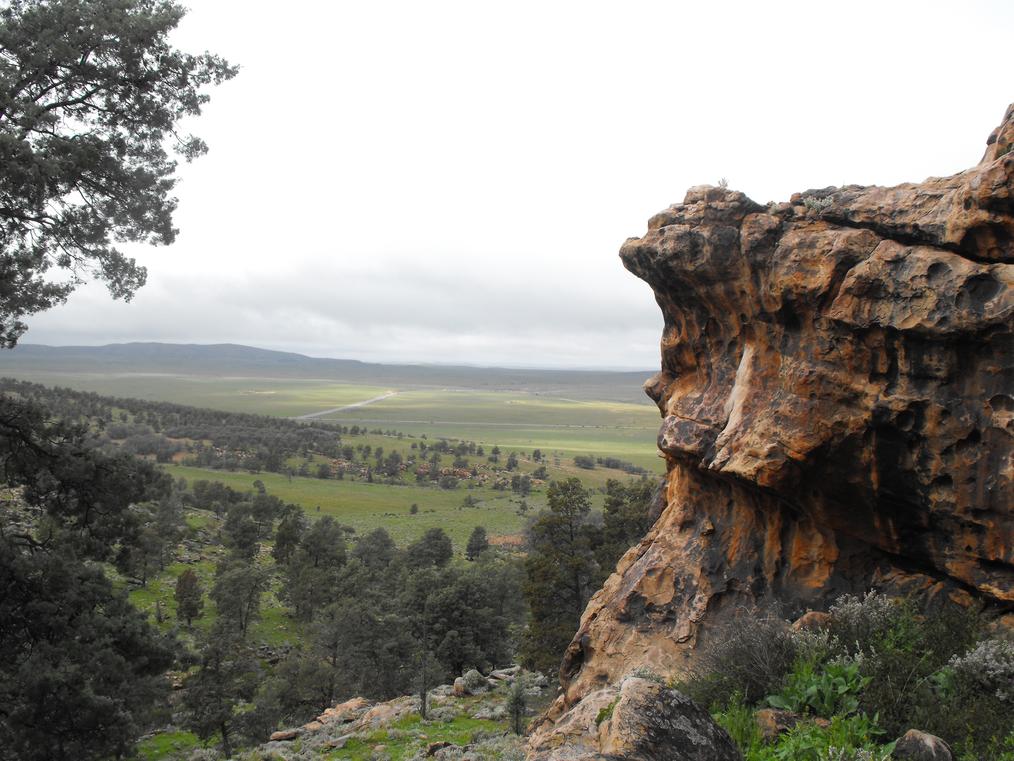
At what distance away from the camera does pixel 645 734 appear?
5.27m

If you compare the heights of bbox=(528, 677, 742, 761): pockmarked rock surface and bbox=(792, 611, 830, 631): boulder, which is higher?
bbox=(528, 677, 742, 761): pockmarked rock surface

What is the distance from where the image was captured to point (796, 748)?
6.61 m

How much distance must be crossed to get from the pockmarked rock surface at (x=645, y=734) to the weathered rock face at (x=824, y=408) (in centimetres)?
529

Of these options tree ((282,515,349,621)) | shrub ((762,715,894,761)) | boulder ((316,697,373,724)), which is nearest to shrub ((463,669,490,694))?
boulder ((316,697,373,724))

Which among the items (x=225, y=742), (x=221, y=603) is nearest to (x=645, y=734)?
(x=225, y=742)

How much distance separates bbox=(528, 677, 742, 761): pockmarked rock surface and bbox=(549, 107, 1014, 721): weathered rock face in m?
5.29

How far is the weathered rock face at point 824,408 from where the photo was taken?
8.25 meters

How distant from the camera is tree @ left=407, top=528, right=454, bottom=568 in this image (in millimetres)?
53844

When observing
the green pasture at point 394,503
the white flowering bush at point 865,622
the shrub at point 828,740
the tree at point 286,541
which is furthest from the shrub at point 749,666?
the green pasture at point 394,503

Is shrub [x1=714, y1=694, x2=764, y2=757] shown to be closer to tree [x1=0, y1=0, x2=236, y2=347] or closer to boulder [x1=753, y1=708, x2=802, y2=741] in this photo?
boulder [x1=753, y1=708, x2=802, y2=741]

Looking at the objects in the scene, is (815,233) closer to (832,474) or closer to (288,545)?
(832,474)

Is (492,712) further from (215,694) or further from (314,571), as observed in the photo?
(314,571)

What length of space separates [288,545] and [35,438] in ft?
166

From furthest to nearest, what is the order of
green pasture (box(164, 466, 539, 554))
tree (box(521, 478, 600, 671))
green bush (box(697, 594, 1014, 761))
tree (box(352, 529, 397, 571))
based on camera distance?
1. green pasture (box(164, 466, 539, 554))
2. tree (box(352, 529, 397, 571))
3. tree (box(521, 478, 600, 671))
4. green bush (box(697, 594, 1014, 761))
